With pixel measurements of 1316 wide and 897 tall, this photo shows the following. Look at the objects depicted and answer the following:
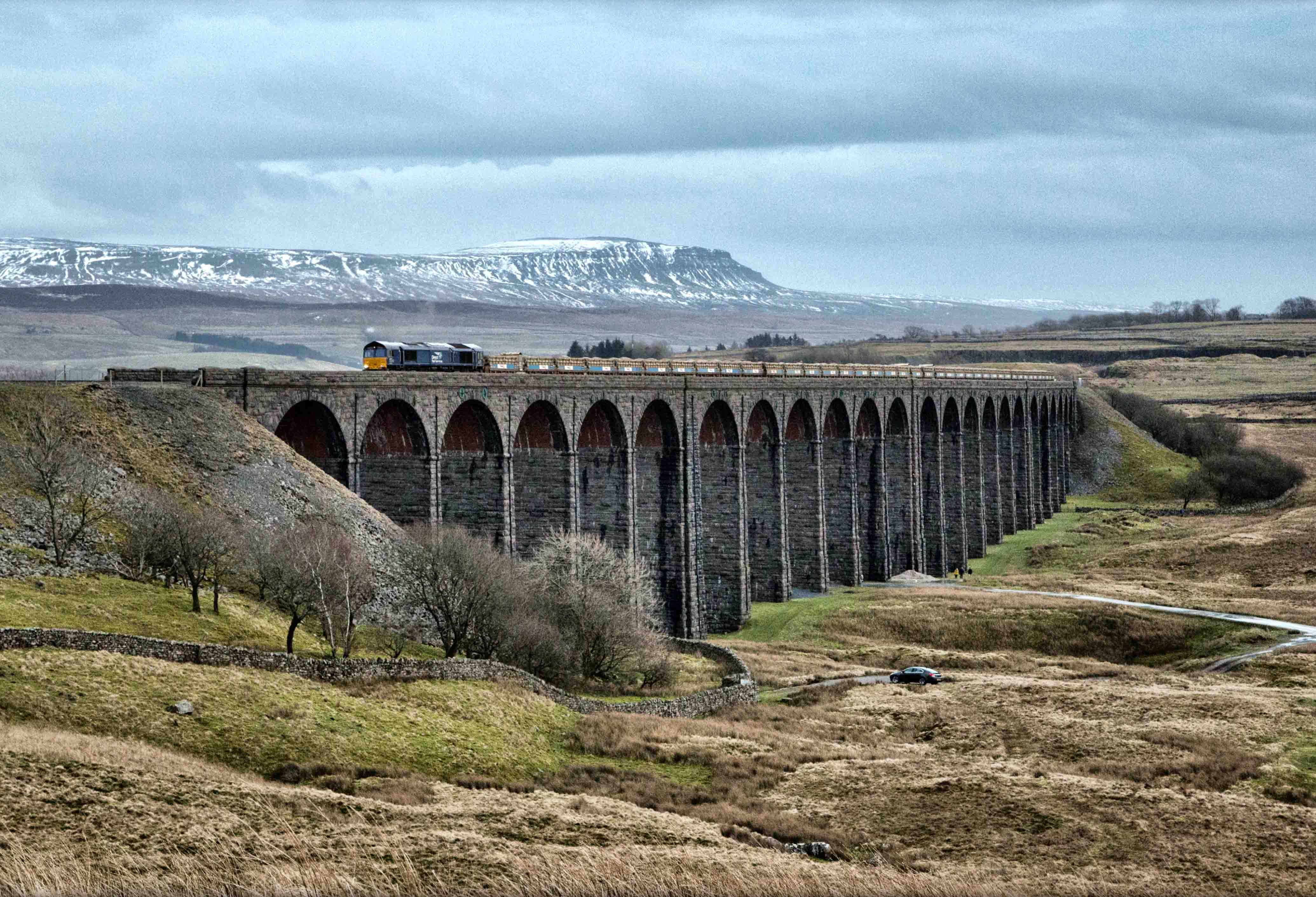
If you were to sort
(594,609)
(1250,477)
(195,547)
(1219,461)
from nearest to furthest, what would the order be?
(195,547) < (594,609) < (1250,477) < (1219,461)

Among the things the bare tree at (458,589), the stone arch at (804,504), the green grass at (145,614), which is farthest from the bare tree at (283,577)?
the stone arch at (804,504)

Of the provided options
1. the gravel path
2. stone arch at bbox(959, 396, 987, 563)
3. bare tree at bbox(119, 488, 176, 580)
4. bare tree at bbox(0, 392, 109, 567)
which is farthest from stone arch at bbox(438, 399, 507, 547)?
stone arch at bbox(959, 396, 987, 563)

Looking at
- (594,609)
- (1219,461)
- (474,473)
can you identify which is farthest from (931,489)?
(594,609)

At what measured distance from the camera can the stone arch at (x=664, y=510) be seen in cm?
6969

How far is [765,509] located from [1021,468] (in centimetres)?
5463

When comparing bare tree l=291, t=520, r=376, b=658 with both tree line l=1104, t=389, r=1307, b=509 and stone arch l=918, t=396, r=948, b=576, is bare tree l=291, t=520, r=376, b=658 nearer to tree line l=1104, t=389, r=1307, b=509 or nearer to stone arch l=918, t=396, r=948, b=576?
stone arch l=918, t=396, r=948, b=576

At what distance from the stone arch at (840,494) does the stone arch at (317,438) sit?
42.2 metres

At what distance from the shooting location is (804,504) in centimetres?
8462

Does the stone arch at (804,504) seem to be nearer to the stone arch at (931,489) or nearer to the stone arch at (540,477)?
the stone arch at (931,489)

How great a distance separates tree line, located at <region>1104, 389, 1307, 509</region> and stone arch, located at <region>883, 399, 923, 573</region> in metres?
37.0

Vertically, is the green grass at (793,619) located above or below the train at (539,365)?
below

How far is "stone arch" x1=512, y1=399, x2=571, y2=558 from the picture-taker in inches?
2447

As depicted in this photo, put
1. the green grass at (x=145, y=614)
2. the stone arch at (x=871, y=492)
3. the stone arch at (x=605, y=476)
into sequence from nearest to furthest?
the green grass at (x=145, y=614), the stone arch at (x=605, y=476), the stone arch at (x=871, y=492)

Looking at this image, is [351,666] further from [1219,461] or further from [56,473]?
[1219,461]
